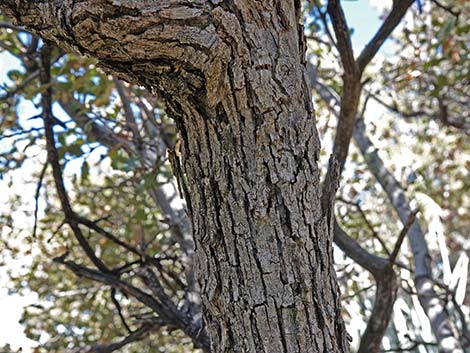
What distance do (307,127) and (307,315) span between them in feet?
1.03

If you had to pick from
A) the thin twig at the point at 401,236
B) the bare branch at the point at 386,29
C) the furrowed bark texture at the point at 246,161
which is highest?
the bare branch at the point at 386,29

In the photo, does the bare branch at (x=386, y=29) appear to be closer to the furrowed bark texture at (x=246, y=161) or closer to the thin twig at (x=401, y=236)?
the thin twig at (x=401, y=236)

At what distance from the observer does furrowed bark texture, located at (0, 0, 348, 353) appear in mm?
1033

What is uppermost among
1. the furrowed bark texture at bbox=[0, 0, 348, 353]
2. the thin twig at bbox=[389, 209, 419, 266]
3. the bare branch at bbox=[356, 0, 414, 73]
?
the bare branch at bbox=[356, 0, 414, 73]

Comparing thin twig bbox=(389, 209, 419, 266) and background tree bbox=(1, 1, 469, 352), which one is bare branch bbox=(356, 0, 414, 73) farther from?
thin twig bbox=(389, 209, 419, 266)

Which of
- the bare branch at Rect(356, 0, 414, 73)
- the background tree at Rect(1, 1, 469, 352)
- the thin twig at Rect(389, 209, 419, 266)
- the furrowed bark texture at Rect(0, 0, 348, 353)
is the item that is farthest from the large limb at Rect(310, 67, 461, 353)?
the furrowed bark texture at Rect(0, 0, 348, 353)

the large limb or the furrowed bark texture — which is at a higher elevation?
the large limb

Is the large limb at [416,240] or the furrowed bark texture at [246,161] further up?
the large limb at [416,240]

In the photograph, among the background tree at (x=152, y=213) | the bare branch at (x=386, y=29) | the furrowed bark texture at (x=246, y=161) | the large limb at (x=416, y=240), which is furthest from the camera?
the large limb at (x=416, y=240)

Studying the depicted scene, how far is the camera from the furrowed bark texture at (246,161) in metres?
1.03

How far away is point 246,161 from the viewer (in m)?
1.10

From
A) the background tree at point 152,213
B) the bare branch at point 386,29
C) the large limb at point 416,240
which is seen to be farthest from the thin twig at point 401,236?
the large limb at point 416,240

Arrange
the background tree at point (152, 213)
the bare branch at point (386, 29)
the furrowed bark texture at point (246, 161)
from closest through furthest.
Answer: the furrowed bark texture at point (246, 161), the bare branch at point (386, 29), the background tree at point (152, 213)

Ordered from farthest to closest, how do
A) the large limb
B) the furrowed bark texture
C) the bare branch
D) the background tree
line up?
the large limb
the background tree
the bare branch
the furrowed bark texture
